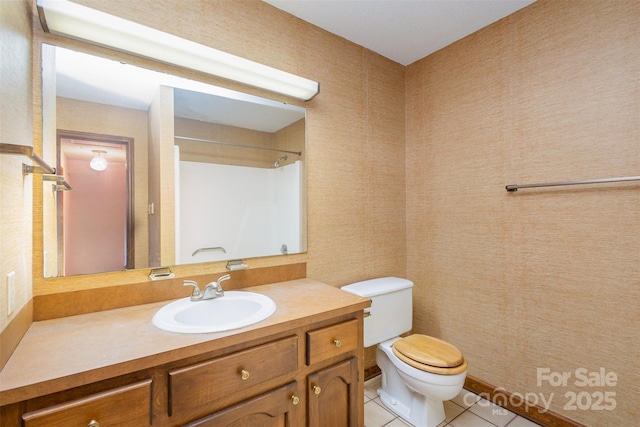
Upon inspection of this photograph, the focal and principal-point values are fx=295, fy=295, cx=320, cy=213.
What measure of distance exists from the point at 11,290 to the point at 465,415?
7.19 ft

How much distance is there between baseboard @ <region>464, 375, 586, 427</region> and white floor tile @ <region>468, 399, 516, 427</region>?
0.03 meters

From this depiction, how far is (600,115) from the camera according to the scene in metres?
1.46

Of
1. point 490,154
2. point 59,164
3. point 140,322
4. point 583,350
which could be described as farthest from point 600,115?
point 59,164

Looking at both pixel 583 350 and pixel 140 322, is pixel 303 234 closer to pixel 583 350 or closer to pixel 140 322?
pixel 140 322

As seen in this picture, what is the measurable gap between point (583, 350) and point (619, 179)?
877mm

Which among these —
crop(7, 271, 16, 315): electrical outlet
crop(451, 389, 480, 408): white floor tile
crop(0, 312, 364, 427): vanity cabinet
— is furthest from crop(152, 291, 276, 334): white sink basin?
crop(451, 389, 480, 408): white floor tile

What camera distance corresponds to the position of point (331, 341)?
123cm

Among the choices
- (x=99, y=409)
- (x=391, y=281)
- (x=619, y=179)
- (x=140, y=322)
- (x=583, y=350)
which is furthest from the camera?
(x=391, y=281)

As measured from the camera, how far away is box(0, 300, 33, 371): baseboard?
0.78 m

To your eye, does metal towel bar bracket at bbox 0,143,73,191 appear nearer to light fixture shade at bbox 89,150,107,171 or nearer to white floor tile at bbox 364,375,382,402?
light fixture shade at bbox 89,150,107,171

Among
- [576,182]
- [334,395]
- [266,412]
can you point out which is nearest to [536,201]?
[576,182]

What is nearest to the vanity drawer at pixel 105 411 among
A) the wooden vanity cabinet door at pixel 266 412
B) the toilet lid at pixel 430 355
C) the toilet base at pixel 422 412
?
the wooden vanity cabinet door at pixel 266 412

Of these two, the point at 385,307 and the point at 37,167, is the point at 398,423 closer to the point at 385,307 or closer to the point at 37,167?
the point at 385,307

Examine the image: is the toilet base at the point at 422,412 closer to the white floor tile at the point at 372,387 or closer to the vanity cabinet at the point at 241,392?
the white floor tile at the point at 372,387
